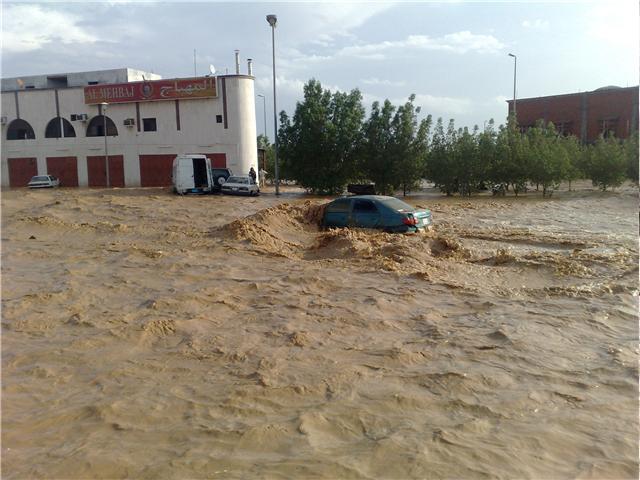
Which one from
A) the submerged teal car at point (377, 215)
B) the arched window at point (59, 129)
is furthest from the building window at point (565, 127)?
the submerged teal car at point (377, 215)

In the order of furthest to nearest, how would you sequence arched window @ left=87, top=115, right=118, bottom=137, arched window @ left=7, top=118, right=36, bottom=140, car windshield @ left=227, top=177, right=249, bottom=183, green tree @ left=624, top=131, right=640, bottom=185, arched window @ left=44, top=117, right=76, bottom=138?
1. arched window @ left=7, top=118, right=36, bottom=140
2. arched window @ left=44, top=117, right=76, bottom=138
3. arched window @ left=87, top=115, right=118, bottom=137
4. green tree @ left=624, top=131, right=640, bottom=185
5. car windshield @ left=227, top=177, right=249, bottom=183

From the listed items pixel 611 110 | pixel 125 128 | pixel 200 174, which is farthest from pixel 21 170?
pixel 611 110

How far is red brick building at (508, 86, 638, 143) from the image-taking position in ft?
180

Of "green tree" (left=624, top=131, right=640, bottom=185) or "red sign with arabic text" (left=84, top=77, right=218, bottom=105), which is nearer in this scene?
"green tree" (left=624, top=131, right=640, bottom=185)

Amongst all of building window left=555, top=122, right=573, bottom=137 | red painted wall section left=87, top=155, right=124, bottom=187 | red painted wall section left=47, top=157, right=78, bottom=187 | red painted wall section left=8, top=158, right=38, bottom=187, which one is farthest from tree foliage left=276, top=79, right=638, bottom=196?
building window left=555, top=122, right=573, bottom=137

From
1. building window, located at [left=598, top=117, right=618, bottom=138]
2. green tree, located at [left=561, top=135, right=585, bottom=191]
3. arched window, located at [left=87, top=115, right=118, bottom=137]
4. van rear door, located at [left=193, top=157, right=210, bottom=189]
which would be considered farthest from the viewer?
building window, located at [left=598, top=117, right=618, bottom=138]

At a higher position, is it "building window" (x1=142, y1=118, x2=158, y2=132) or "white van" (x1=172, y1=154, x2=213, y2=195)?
"building window" (x1=142, y1=118, x2=158, y2=132)

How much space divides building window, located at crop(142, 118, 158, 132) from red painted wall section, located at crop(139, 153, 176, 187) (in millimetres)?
1857

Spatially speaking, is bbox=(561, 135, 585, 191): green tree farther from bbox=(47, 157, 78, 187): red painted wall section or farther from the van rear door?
bbox=(47, 157, 78, 187): red painted wall section

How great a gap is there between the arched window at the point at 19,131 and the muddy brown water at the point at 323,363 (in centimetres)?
3176

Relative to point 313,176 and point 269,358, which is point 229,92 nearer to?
point 313,176

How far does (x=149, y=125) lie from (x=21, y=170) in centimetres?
1055

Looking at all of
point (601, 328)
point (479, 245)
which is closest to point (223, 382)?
point (601, 328)

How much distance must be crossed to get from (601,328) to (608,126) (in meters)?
55.9
